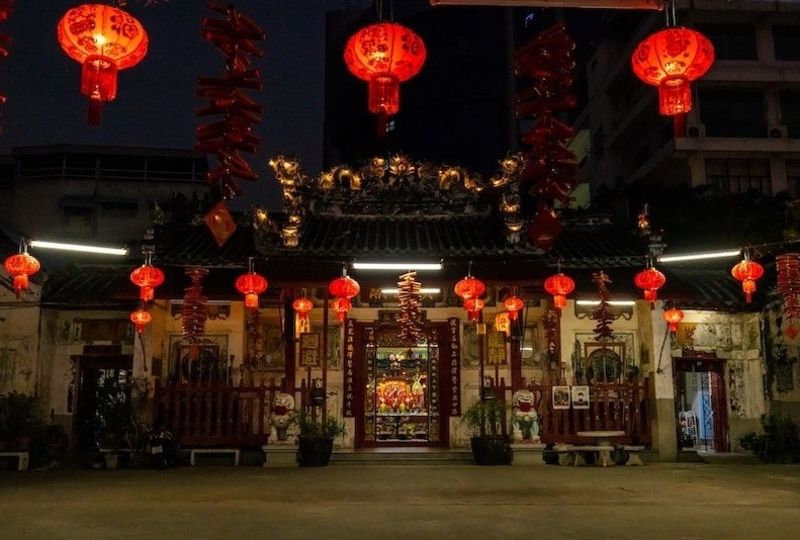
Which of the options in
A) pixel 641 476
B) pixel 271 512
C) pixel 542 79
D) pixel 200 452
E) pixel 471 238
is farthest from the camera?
pixel 471 238

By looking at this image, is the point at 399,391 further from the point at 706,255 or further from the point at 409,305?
the point at 706,255

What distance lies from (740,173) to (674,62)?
22.1 metres

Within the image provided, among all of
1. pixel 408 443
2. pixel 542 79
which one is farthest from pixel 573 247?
pixel 542 79

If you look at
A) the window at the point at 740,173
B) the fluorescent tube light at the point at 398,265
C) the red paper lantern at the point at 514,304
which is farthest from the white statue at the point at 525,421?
the window at the point at 740,173

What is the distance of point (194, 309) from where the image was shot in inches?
605

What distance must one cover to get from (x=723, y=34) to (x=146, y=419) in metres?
25.1

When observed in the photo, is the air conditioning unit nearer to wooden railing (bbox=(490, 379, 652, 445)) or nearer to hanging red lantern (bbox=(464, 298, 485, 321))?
hanging red lantern (bbox=(464, 298, 485, 321))

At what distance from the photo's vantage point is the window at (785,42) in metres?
27.8

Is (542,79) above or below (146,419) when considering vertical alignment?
above

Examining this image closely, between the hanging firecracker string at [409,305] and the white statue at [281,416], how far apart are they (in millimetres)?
2927

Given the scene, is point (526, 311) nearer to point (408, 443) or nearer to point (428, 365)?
point (428, 365)

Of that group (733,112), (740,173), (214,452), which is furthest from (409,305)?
(733,112)

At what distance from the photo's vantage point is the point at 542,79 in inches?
393

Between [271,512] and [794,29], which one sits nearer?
[271,512]
